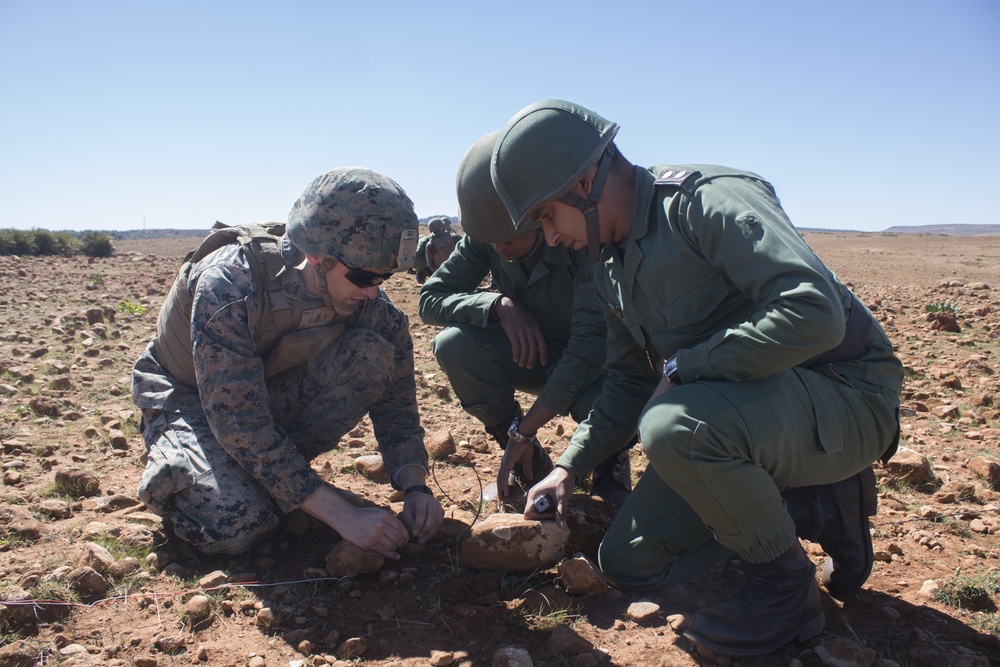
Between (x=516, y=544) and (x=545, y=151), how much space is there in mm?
1359

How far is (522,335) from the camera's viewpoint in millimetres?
3717

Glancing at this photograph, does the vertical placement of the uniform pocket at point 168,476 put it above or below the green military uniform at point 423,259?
below

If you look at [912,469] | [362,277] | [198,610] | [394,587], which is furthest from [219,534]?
[912,469]

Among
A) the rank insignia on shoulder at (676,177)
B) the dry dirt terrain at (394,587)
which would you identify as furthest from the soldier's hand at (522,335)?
the rank insignia on shoulder at (676,177)

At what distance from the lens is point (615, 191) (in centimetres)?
262

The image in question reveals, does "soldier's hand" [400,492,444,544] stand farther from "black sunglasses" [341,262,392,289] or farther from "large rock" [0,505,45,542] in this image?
"large rock" [0,505,45,542]

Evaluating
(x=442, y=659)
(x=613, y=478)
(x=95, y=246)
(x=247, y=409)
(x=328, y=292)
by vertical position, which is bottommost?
(x=442, y=659)

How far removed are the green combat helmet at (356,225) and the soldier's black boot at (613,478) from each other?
1263mm

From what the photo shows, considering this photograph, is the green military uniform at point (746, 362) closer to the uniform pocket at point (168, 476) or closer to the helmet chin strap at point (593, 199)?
the helmet chin strap at point (593, 199)

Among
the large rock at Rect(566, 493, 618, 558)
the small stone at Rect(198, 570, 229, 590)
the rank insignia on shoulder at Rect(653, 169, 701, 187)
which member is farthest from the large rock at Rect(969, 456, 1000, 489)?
the small stone at Rect(198, 570, 229, 590)

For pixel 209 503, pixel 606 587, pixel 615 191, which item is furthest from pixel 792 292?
pixel 209 503

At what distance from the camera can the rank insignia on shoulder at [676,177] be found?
2.49 metres

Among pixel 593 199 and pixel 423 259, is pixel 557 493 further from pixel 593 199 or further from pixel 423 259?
pixel 423 259

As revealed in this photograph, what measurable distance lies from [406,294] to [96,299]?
3.80m
